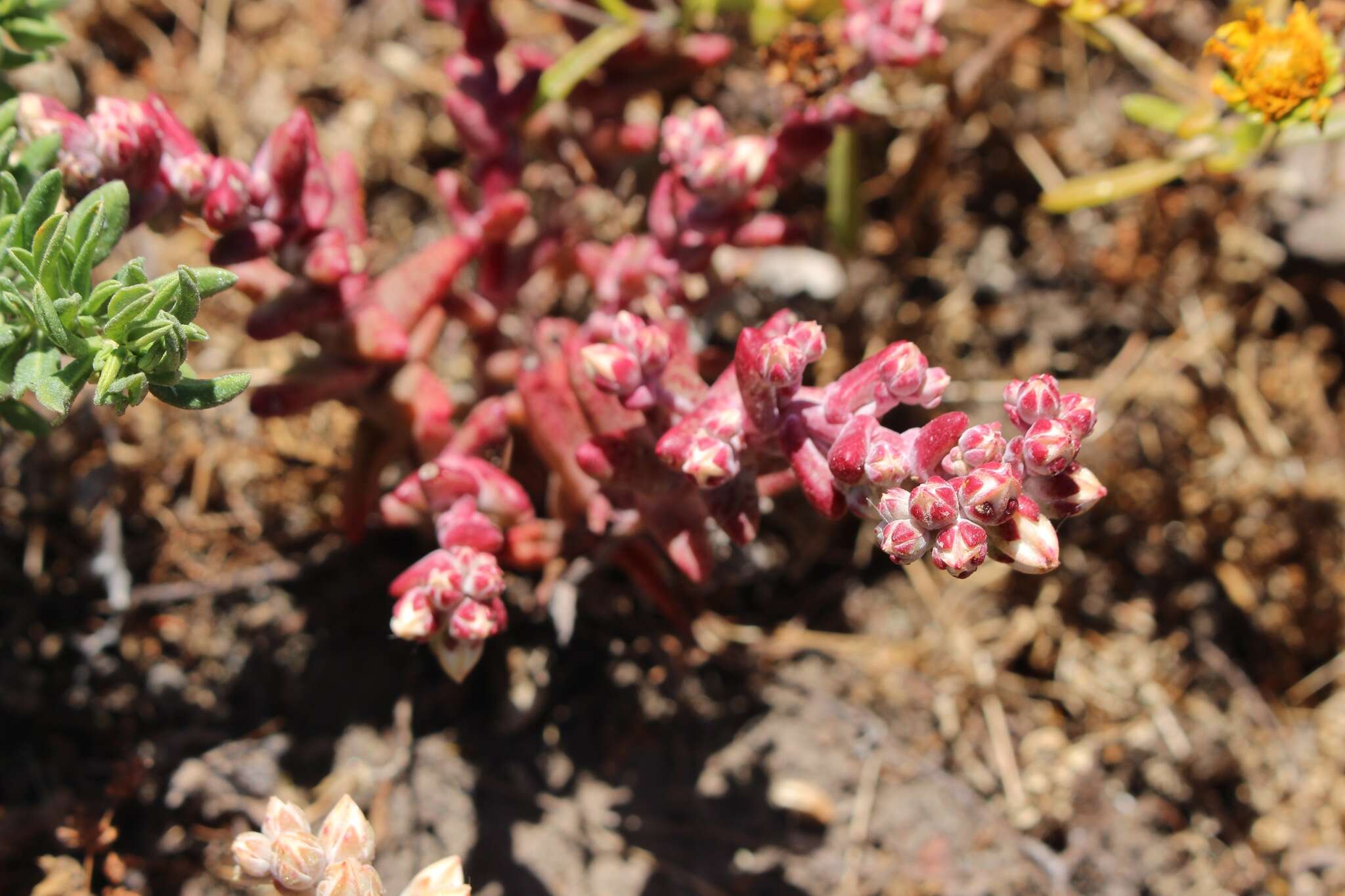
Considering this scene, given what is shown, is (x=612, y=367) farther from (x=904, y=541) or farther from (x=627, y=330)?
(x=904, y=541)

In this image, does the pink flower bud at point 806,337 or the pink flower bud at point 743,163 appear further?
the pink flower bud at point 743,163

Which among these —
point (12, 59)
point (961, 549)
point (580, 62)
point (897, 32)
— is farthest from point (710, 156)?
point (12, 59)

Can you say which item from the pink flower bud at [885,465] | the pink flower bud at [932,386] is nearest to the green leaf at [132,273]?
A: the pink flower bud at [885,465]

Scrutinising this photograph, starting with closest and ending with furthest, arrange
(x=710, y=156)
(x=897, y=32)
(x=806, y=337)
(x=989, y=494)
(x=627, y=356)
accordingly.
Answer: (x=989, y=494) → (x=806, y=337) → (x=627, y=356) → (x=710, y=156) → (x=897, y=32)

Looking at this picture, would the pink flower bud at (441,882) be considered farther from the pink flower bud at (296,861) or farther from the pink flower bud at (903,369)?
the pink flower bud at (903,369)

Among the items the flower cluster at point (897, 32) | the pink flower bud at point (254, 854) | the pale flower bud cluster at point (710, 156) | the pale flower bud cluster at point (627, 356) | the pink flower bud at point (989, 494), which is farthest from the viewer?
the flower cluster at point (897, 32)

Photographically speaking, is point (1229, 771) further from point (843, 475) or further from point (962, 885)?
point (843, 475)

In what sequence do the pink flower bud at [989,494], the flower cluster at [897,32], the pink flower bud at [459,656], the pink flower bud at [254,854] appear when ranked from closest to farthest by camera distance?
the pink flower bud at [989,494]
the pink flower bud at [254,854]
the pink flower bud at [459,656]
the flower cluster at [897,32]
